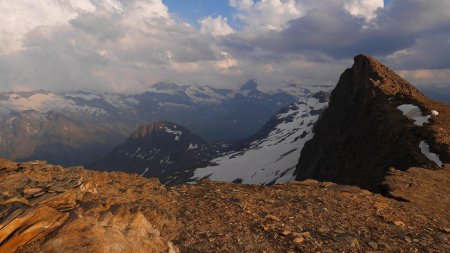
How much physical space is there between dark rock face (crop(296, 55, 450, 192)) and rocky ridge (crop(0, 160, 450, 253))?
8910mm

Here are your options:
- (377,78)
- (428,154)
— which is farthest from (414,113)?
(377,78)

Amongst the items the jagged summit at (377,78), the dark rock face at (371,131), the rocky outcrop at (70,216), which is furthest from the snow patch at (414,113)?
the rocky outcrop at (70,216)

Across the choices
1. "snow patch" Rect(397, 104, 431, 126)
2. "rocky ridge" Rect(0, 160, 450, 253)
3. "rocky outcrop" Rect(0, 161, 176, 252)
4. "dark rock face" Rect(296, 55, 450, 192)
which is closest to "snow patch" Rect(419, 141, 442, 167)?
"dark rock face" Rect(296, 55, 450, 192)

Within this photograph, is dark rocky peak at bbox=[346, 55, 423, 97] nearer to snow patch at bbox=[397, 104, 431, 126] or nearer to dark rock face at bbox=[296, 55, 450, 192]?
dark rock face at bbox=[296, 55, 450, 192]

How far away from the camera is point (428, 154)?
4394cm

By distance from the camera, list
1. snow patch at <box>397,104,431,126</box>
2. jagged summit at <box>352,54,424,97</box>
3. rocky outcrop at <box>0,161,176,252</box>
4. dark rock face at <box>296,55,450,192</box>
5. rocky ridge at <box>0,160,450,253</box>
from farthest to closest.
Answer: jagged summit at <box>352,54,424,97</box>, snow patch at <box>397,104,431,126</box>, dark rock face at <box>296,55,450,192</box>, rocky ridge at <box>0,160,450,253</box>, rocky outcrop at <box>0,161,176,252</box>

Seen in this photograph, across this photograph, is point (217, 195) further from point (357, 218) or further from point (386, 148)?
point (386, 148)

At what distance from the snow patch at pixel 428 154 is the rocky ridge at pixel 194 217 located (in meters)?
15.8

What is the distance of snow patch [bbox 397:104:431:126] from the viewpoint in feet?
174

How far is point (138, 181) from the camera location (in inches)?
1054

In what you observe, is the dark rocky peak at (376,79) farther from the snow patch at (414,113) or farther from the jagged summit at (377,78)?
the snow patch at (414,113)

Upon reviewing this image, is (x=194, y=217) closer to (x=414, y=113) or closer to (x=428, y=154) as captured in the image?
(x=428, y=154)

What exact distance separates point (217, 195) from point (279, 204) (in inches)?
161

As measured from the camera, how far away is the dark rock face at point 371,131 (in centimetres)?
4662
